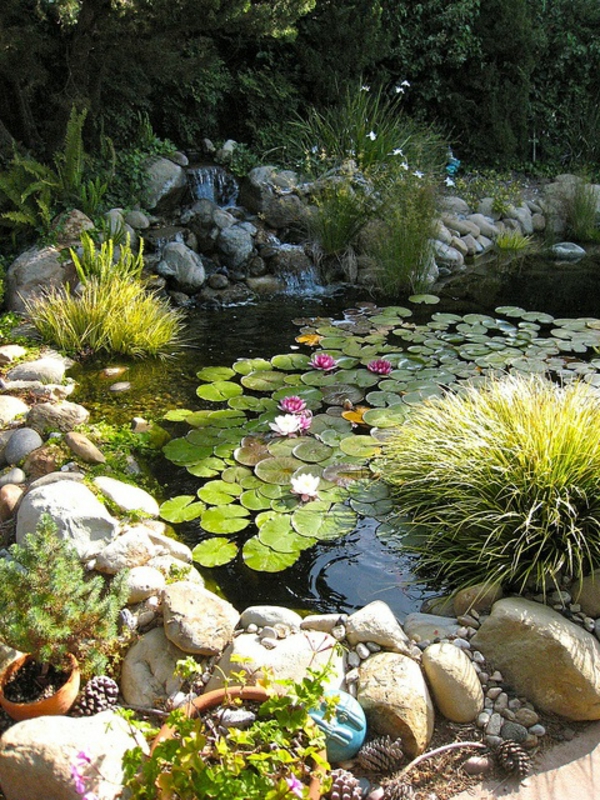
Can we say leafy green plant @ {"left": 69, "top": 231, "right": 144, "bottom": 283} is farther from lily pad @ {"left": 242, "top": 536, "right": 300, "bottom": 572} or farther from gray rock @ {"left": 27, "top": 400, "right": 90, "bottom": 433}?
lily pad @ {"left": 242, "top": 536, "right": 300, "bottom": 572}

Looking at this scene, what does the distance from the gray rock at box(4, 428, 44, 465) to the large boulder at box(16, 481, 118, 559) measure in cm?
65

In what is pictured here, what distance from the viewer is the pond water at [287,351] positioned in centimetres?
326

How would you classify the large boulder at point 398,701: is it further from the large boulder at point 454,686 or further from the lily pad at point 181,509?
the lily pad at point 181,509

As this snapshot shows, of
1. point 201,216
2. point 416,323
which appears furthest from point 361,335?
point 201,216

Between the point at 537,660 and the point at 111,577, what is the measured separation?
163 centimetres

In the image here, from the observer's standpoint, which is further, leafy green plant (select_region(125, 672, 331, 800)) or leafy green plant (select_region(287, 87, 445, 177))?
leafy green plant (select_region(287, 87, 445, 177))

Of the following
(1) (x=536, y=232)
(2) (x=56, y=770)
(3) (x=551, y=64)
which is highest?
(3) (x=551, y=64)

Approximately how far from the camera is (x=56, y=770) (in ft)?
6.68

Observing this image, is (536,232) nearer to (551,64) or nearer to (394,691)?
(551,64)

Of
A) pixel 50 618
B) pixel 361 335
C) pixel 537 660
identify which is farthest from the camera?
pixel 361 335

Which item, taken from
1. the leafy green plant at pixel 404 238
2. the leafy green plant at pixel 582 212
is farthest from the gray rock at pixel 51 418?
the leafy green plant at pixel 582 212

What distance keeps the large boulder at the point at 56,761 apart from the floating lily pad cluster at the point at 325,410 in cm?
127

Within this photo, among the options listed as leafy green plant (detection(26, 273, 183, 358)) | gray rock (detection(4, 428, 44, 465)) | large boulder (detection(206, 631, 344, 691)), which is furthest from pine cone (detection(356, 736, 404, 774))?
leafy green plant (detection(26, 273, 183, 358))

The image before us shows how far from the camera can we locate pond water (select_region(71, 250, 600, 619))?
3262 millimetres
